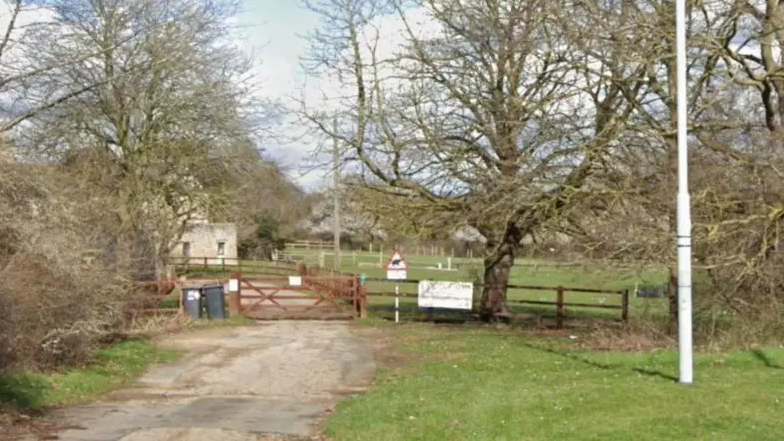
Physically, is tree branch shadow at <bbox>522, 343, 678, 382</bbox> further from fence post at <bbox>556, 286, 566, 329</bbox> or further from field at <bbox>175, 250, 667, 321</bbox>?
fence post at <bbox>556, 286, 566, 329</bbox>

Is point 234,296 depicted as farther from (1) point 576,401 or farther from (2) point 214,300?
(1) point 576,401

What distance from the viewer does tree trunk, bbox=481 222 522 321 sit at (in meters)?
26.5

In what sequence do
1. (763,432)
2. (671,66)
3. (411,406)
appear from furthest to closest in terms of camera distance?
1. (671,66)
2. (411,406)
3. (763,432)

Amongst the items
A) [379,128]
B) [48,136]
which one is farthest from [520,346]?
[48,136]

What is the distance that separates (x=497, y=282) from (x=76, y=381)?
15657mm

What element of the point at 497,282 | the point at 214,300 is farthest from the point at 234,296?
the point at 497,282

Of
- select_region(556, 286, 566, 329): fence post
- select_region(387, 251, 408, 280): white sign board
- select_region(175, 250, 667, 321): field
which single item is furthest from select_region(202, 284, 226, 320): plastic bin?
select_region(556, 286, 566, 329): fence post

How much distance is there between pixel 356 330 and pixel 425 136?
19.2 feet

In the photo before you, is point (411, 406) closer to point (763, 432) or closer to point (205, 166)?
point (763, 432)

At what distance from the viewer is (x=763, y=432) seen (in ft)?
28.3

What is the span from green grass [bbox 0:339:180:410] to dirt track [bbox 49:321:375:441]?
1.24 ft

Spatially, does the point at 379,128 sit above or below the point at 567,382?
above

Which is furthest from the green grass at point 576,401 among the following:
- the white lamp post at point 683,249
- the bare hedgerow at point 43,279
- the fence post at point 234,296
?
the fence post at point 234,296

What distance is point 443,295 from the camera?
2764 centimetres
